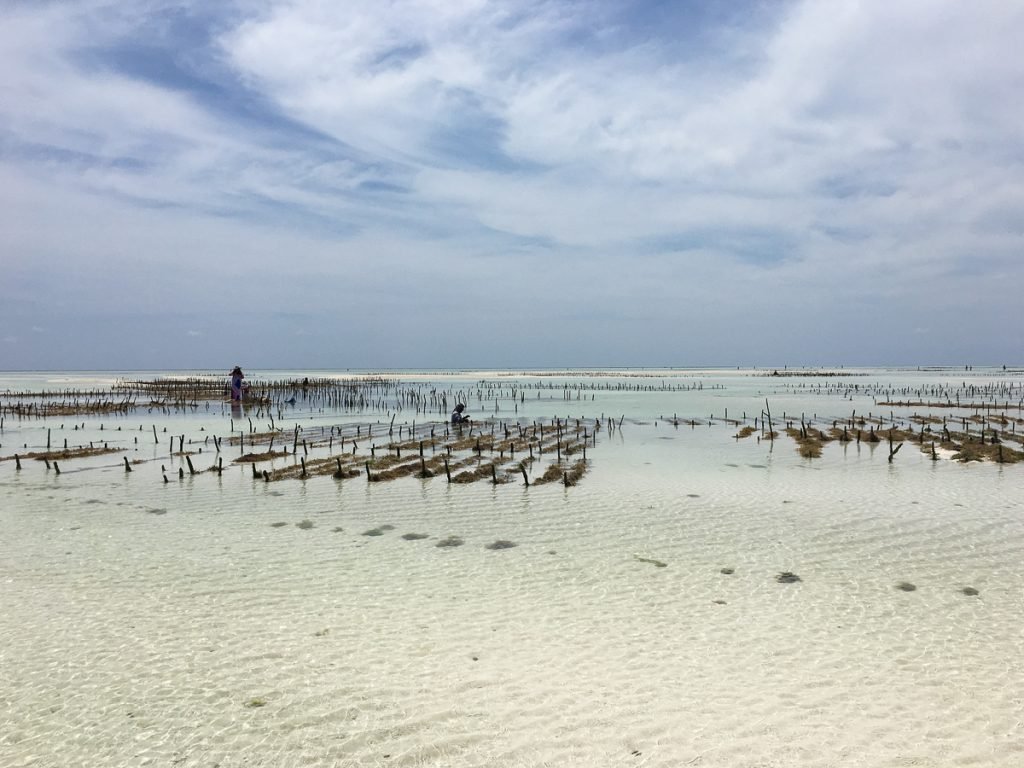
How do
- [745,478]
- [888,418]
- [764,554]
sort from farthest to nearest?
1. [888,418]
2. [745,478]
3. [764,554]

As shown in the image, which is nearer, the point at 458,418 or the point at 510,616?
the point at 510,616

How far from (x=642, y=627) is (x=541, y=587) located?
167cm

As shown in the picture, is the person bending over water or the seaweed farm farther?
the person bending over water

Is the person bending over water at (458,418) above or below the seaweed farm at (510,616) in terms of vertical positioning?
above

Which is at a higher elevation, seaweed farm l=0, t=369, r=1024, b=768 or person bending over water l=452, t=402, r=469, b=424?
person bending over water l=452, t=402, r=469, b=424

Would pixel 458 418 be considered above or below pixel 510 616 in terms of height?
above

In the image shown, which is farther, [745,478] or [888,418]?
[888,418]

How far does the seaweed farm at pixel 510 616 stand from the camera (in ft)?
16.1

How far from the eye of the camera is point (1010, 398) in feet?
144

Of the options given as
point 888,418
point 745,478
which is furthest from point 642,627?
point 888,418

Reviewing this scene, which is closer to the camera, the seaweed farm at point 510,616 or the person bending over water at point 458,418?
the seaweed farm at point 510,616

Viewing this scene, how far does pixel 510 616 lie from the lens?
7.25 m

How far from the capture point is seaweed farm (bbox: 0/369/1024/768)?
490 centimetres

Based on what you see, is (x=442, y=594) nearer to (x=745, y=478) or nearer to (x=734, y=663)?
(x=734, y=663)
